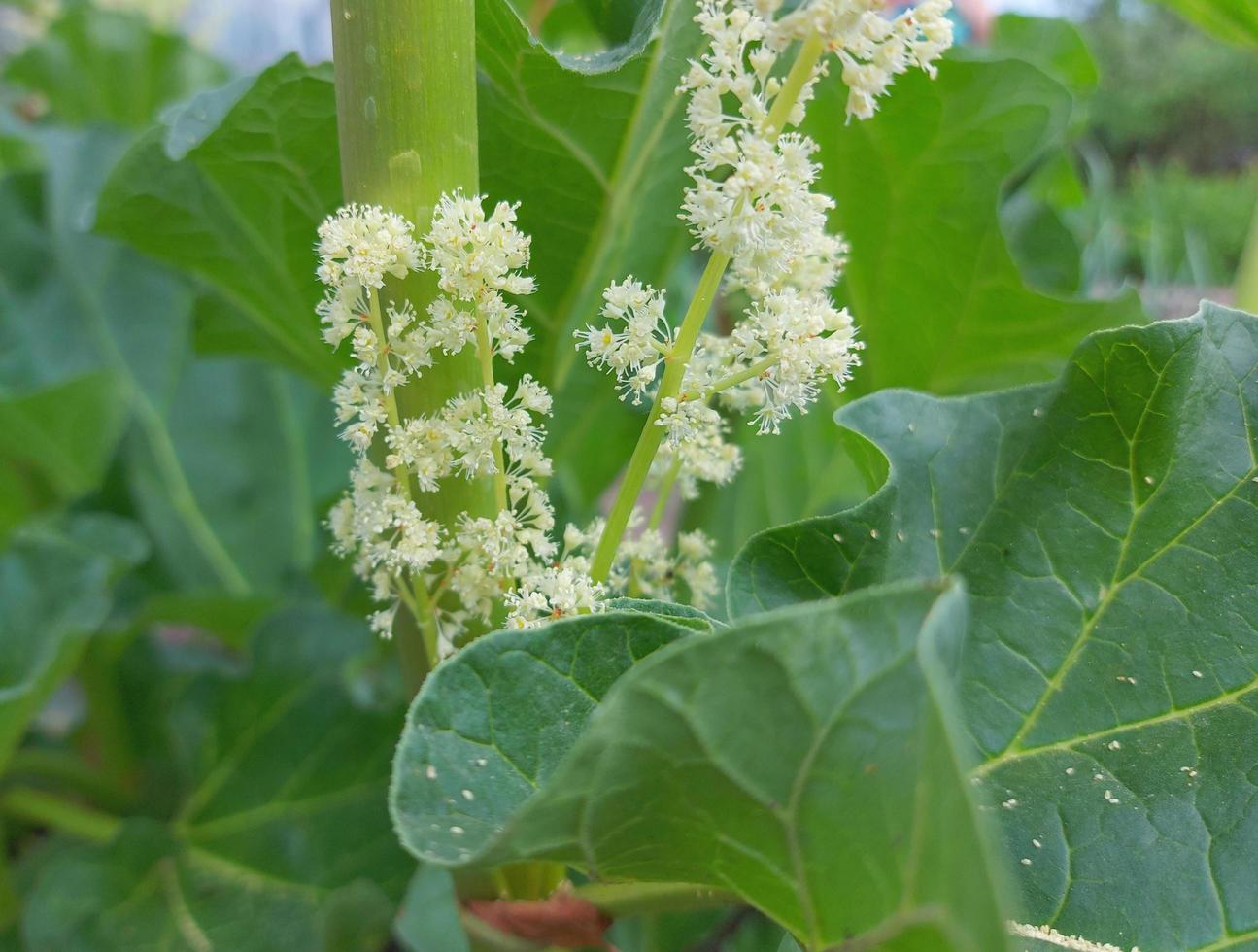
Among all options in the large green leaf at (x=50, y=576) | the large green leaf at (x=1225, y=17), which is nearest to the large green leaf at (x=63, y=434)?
the large green leaf at (x=50, y=576)

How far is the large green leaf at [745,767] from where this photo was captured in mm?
280

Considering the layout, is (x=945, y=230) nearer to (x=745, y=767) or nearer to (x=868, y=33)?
(x=868, y=33)

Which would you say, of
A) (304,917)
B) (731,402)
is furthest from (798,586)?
(304,917)

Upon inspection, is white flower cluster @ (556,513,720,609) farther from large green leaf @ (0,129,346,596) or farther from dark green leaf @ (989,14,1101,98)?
dark green leaf @ (989,14,1101,98)

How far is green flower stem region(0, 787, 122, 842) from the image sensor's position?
0.88 metres

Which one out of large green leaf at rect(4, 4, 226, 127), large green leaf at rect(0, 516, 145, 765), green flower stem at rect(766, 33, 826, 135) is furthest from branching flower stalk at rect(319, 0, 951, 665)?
large green leaf at rect(4, 4, 226, 127)

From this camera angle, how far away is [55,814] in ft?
2.92

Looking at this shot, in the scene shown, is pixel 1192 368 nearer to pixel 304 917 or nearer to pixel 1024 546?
pixel 1024 546

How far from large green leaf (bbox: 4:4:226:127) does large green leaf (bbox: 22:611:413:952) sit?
0.88m

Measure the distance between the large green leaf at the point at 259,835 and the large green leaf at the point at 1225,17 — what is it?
35.8 inches

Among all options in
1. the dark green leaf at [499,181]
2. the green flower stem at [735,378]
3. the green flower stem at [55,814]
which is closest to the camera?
the green flower stem at [735,378]

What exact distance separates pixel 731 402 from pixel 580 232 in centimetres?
21

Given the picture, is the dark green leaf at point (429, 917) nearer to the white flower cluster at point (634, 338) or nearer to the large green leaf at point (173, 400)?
the large green leaf at point (173, 400)

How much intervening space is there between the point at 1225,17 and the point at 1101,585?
76 centimetres
